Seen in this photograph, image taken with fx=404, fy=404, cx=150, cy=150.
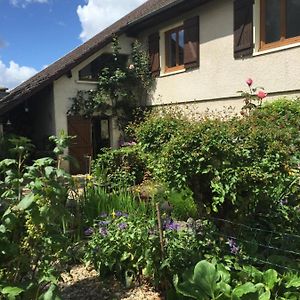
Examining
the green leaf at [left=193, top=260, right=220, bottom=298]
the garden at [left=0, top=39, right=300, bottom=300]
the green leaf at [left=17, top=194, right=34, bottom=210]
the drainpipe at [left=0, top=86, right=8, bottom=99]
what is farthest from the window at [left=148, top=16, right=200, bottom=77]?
the green leaf at [left=17, top=194, right=34, bottom=210]

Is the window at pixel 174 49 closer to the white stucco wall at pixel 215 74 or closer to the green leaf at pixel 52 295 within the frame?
the white stucco wall at pixel 215 74

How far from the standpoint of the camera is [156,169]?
3982 millimetres

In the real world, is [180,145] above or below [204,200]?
above

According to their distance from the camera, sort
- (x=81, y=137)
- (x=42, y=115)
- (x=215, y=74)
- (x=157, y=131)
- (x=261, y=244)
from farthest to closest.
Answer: (x=42, y=115), (x=81, y=137), (x=215, y=74), (x=157, y=131), (x=261, y=244)

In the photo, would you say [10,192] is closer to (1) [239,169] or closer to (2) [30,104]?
(1) [239,169]

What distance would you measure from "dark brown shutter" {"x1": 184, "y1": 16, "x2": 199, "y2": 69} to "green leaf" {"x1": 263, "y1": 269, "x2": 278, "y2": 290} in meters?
9.18

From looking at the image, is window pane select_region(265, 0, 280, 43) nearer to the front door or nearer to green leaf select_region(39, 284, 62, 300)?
the front door

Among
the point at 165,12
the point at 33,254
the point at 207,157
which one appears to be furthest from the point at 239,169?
the point at 165,12

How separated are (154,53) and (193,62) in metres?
2.18

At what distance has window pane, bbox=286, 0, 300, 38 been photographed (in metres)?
8.89

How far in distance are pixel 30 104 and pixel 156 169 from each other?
1235 cm

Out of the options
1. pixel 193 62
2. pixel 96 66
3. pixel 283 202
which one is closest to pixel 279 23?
pixel 193 62

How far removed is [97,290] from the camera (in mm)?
3924

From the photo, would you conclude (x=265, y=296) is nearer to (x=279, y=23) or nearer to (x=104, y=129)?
(x=279, y=23)
